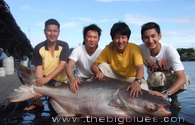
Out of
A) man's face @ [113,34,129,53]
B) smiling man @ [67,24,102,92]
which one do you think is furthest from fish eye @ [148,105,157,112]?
smiling man @ [67,24,102,92]

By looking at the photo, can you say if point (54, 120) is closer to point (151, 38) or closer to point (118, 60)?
point (118, 60)

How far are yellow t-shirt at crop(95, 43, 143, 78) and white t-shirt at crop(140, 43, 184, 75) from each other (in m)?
0.36

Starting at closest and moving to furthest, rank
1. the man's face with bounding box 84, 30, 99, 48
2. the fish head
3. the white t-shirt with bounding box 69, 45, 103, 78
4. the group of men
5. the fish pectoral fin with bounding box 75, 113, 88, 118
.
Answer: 1. the fish head
2. the fish pectoral fin with bounding box 75, 113, 88, 118
3. the group of men
4. the man's face with bounding box 84, 30, 99, 48
5. the white t-shirt with bounding box 69, 45, 103, 78

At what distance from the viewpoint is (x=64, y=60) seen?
5.50 metres

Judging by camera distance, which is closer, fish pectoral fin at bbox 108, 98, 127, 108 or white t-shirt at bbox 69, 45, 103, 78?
fish pectoral fin at bbox 108, 98, 127, 108

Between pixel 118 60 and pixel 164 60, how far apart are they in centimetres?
103

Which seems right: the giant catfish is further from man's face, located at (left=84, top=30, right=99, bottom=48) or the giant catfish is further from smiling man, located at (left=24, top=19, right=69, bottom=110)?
man's face, located at (left=84, top=30, right=99, bottom=48)

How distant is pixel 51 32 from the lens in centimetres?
541

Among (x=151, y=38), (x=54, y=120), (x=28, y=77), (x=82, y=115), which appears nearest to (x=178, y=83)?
(x=151, y=38)

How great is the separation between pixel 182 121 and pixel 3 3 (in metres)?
6.89

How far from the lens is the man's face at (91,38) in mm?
5148

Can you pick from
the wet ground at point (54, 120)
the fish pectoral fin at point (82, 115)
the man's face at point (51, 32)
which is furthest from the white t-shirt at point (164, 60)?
the man's face at point (51, 32)

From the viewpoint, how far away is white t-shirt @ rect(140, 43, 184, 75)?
4547mm

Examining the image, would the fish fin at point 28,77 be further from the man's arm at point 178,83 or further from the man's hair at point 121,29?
the man's arm at point 178,83
